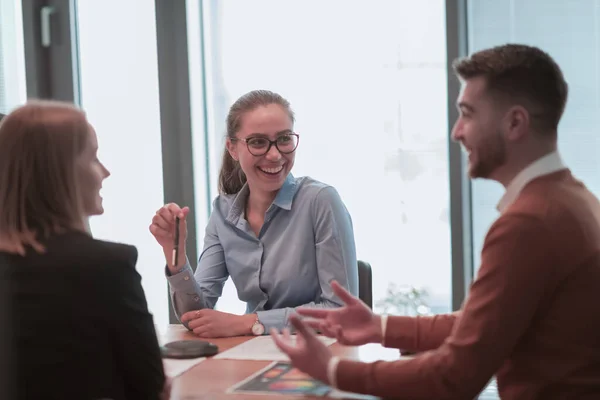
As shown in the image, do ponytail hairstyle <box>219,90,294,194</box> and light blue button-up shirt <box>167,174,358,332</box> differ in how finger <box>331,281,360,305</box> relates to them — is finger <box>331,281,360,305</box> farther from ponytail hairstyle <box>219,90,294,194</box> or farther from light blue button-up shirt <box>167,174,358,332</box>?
ponytail hairstyle <box>219,90,294,194</box>

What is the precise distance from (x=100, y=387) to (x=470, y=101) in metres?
0.95

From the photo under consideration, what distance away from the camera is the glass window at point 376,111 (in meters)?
3.73

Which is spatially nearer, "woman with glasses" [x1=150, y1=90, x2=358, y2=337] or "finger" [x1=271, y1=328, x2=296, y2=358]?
"finger" [x1=271, y1=328, x2=296, y2=358]

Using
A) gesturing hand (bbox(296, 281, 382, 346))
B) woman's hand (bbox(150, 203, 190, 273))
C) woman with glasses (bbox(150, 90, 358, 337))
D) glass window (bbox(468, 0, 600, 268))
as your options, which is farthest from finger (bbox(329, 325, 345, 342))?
glass window (bbox(468, 0, 600, 268))

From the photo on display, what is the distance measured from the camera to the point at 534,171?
1.58 m

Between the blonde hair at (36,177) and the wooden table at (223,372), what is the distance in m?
0.42

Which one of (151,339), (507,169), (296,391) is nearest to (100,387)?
(151,339)

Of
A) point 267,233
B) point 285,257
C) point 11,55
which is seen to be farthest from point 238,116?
point 11,55

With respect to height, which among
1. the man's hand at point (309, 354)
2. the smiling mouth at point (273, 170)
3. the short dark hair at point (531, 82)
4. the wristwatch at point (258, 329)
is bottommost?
the wristwatch at point (258, 329)

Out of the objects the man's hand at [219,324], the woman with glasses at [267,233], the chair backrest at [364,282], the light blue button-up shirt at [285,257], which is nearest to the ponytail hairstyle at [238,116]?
the woman with glasses at [267,233]

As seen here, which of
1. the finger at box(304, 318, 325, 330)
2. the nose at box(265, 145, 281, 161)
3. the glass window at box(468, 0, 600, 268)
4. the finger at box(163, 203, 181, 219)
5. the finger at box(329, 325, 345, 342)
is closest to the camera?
the finger at box(329, 325, 345, 342)

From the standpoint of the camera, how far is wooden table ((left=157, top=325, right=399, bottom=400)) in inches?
Result: 63.2

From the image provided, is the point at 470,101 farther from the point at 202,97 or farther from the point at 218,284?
the point at 202,97

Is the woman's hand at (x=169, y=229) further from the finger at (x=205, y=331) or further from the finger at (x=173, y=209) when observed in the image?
the finger at (x=205, y=331)
